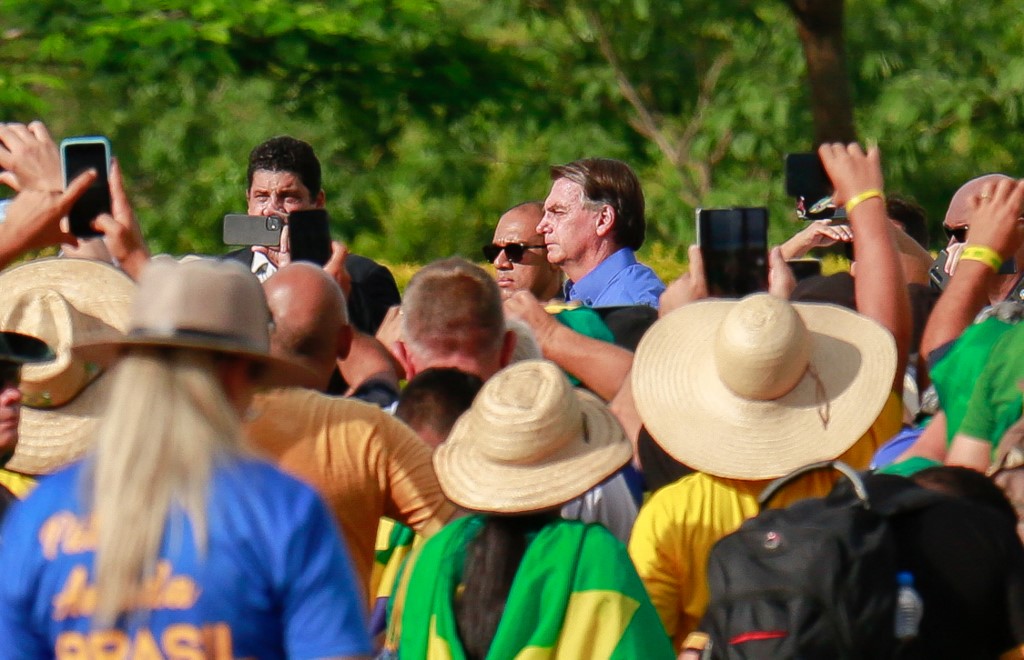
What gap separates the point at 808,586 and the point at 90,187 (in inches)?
103

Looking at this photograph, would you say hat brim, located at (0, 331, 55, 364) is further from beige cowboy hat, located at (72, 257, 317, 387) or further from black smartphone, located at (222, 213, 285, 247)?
black smartphone, located at (222, 213, 285, 247)

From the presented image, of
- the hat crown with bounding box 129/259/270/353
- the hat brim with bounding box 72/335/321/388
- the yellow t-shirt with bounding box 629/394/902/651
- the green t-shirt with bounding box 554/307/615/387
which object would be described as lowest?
the yellow t-shirt with bounding box 629/394/902/651

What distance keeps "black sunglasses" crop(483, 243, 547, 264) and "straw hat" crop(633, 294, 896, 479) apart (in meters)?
2.04

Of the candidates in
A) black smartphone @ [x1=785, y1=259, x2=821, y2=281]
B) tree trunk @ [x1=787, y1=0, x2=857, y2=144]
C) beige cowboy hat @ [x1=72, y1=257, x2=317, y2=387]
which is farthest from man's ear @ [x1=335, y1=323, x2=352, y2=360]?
tree trunk @ [x1=787, y1=0, x2=857, y2=144]

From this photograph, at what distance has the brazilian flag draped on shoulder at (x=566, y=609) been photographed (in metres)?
3.21

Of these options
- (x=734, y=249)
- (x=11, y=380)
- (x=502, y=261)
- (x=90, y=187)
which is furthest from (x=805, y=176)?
(x=11, y=380)

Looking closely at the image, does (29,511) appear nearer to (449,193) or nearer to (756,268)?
(756,268)

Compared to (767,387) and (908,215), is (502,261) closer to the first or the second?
(908,215)

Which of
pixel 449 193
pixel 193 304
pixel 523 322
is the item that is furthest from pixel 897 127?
pixel 193 304

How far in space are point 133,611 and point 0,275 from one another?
2.10 meters

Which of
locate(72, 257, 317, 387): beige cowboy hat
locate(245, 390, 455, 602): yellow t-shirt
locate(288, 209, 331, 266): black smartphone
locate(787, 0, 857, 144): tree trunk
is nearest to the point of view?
locate(72, 257, 317, 387): beige cowboy hat

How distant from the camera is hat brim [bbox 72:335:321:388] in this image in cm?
264

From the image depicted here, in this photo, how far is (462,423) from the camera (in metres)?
3.60

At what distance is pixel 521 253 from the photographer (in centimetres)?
621
